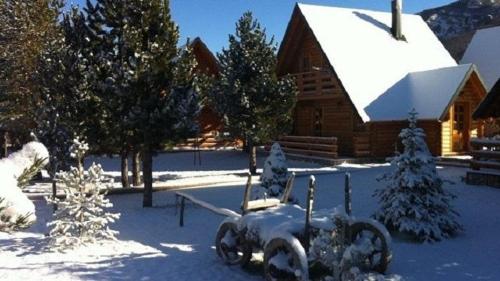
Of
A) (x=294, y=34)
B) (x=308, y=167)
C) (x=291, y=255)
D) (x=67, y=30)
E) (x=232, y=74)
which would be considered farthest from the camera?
(x=294, y=34)

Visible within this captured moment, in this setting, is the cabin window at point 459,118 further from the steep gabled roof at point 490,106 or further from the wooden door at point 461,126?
the steep gabled roof at point 490,106

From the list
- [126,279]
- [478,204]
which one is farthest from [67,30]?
[478,204]

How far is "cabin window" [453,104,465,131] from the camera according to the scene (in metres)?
24.0

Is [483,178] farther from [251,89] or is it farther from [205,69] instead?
[205,69]

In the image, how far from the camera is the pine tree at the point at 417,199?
9.79m

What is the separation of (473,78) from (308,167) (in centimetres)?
934

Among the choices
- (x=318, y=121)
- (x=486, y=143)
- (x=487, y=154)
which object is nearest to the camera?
(x=486, y=143)

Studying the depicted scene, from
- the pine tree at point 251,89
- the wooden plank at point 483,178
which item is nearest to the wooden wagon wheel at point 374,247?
the wooden plank at point 483,178

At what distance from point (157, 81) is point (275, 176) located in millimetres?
4844

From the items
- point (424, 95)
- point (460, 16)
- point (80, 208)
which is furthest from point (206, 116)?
point (460, 16)

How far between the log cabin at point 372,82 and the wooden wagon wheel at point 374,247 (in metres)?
14.4

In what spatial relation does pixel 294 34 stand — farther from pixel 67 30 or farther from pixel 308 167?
pixel 67 30

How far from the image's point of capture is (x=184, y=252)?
30.9ft

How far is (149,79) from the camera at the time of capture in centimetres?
1373
